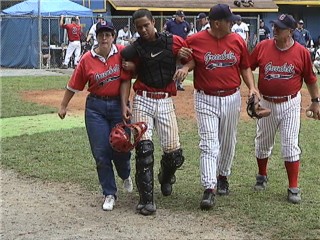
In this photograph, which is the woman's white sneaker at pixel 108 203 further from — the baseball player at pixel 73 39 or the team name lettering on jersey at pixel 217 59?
the baseball player at pixel 73 39

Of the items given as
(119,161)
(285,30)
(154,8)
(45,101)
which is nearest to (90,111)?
(119,161)

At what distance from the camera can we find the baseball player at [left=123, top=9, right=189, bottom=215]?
5816mm

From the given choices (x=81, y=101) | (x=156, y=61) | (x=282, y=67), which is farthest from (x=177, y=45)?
(x=81, y=101)

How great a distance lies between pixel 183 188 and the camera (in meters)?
6.68

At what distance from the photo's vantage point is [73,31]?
74.0 feet

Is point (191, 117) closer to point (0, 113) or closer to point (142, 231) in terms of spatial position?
point (0, 113)

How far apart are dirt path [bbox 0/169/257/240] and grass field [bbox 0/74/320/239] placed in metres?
0.24

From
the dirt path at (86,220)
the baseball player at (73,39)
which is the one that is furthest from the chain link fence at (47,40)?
the dirt path at (86,220)

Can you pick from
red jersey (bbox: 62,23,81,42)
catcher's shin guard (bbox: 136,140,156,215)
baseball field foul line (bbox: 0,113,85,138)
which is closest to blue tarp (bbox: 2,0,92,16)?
red jersey (bbox: 62,23,81,42)

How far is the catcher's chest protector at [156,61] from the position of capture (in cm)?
591

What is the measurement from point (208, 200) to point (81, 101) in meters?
8.13

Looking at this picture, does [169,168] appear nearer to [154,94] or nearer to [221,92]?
[154,94]

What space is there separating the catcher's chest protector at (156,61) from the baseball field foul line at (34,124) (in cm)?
436

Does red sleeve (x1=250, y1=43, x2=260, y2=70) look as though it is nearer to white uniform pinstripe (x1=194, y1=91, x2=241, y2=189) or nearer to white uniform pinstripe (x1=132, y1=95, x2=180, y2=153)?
white uniform pinstripe (x1=194, y1=91, x2=241, y2=189)
